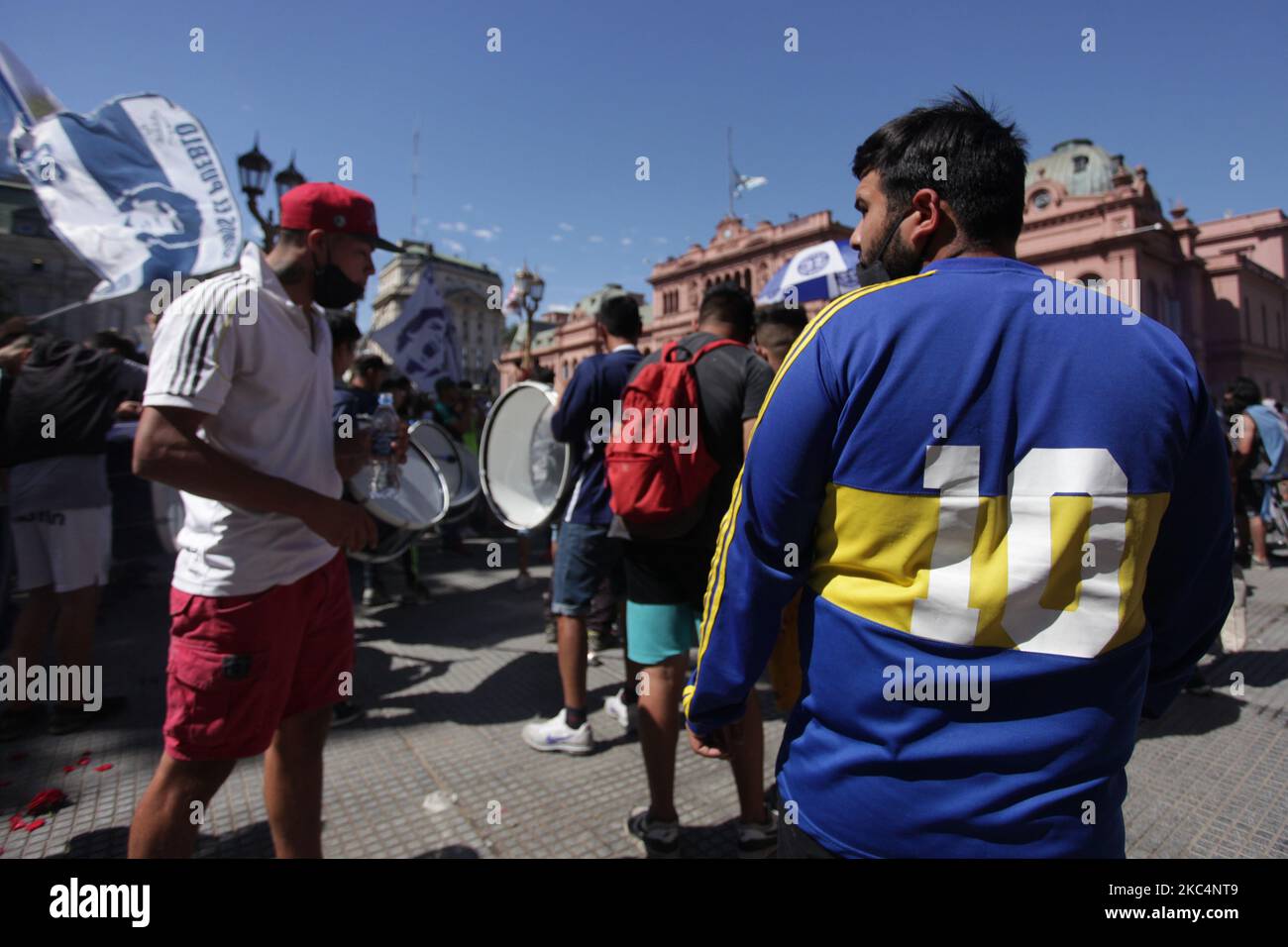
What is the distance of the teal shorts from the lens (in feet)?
8.17

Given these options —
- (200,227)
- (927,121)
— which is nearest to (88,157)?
(200,227)

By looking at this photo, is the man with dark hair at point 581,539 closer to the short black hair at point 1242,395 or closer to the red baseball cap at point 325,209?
the red baseball cap at point 325,209

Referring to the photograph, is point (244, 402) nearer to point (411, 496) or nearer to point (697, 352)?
point (697, 352)

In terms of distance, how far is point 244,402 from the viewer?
6.07 ft

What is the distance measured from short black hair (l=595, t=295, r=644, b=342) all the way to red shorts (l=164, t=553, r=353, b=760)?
219cm

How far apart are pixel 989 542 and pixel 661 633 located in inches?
64.3

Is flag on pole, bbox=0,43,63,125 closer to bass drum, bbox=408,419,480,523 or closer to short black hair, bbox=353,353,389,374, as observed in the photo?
short black hair, bbox=353,353,389,374

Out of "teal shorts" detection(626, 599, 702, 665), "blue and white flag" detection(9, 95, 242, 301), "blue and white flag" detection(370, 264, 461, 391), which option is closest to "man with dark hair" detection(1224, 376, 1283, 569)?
"teal shorts" detection(626, 599, 702, 665)

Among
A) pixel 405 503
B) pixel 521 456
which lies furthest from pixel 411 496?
pixel 521 456

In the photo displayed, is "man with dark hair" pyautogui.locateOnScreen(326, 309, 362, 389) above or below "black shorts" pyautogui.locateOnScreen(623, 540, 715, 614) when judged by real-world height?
above

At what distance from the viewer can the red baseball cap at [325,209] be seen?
7.07 feet

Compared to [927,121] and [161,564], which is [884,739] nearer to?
[927,121]

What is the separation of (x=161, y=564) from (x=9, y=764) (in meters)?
5.24

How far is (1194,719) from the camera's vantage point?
362 centimetres
